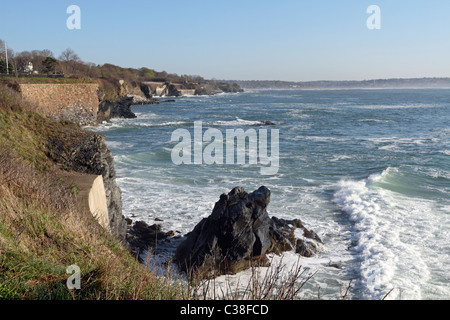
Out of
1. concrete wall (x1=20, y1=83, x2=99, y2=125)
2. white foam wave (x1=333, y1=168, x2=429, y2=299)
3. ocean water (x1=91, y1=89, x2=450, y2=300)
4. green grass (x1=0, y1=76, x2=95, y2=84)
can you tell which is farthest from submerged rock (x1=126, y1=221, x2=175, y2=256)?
green grass (x1=0, y1=76, x2=95, y2=84)

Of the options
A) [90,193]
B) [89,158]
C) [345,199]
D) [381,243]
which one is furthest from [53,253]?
[345,199]

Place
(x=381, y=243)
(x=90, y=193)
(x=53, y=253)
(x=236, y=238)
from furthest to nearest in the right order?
(x=381, y=243), (x=236, y=238), (x=90, y=193), (x=53, y=253)

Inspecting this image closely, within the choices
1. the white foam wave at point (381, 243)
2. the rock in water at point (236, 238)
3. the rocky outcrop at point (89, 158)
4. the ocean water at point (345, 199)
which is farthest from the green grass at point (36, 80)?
the rock in water at point (236, 238)

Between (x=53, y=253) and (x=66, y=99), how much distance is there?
37472 mm

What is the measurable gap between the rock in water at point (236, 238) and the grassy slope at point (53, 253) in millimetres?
3776

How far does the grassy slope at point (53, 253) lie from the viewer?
4848mm

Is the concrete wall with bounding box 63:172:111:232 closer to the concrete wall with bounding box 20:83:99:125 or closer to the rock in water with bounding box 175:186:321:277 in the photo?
the rock in water with bounding box 175:186:321:277

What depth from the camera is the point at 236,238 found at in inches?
459

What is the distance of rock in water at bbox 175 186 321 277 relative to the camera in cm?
1127

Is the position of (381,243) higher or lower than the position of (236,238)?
lower

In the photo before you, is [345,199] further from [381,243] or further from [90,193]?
[90,193]

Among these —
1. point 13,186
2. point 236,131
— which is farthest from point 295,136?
point 13,186

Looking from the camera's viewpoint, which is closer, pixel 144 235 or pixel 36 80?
pixel 144 235
